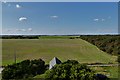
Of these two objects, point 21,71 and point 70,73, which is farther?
point 21,71

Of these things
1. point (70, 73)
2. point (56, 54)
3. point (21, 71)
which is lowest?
point (21, 71)

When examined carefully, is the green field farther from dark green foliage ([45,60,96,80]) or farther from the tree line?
dark green foliage ([45,60,96,80])

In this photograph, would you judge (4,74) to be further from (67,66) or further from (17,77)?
(67,66)

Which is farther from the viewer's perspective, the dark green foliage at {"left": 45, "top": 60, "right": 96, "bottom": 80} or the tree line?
the tree line

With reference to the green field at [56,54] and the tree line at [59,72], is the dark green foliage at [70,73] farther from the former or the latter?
the green field at [56,54]

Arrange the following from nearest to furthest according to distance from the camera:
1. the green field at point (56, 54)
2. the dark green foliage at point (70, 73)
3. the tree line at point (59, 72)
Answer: the dark green foliage at point (70, 73)
the tree line at point (59, 72)
the green field at point (56, 54)

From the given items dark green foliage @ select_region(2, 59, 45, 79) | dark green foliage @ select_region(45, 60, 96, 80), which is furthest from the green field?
dark green foliage @ select_region(45, 60, 96, 80)

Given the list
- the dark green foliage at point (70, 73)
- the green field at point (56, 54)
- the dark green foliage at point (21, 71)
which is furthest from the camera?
the green field at point (56, 54)

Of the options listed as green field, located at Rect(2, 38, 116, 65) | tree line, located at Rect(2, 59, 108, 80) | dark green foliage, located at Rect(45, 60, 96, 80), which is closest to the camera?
dark green foliage, located at Rect(45, 60, 96, 80)

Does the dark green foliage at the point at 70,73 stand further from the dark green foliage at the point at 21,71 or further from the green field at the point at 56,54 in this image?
the green field at the point at 56,54

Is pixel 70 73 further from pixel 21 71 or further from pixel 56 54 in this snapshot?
pixel 56 54

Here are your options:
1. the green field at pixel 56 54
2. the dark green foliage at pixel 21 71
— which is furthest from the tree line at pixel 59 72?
the green field at pixel 56 54

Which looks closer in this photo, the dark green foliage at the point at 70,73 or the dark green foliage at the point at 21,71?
the dark green foliage at the point at 70,73

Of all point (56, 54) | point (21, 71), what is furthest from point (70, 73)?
point (56, 54)
